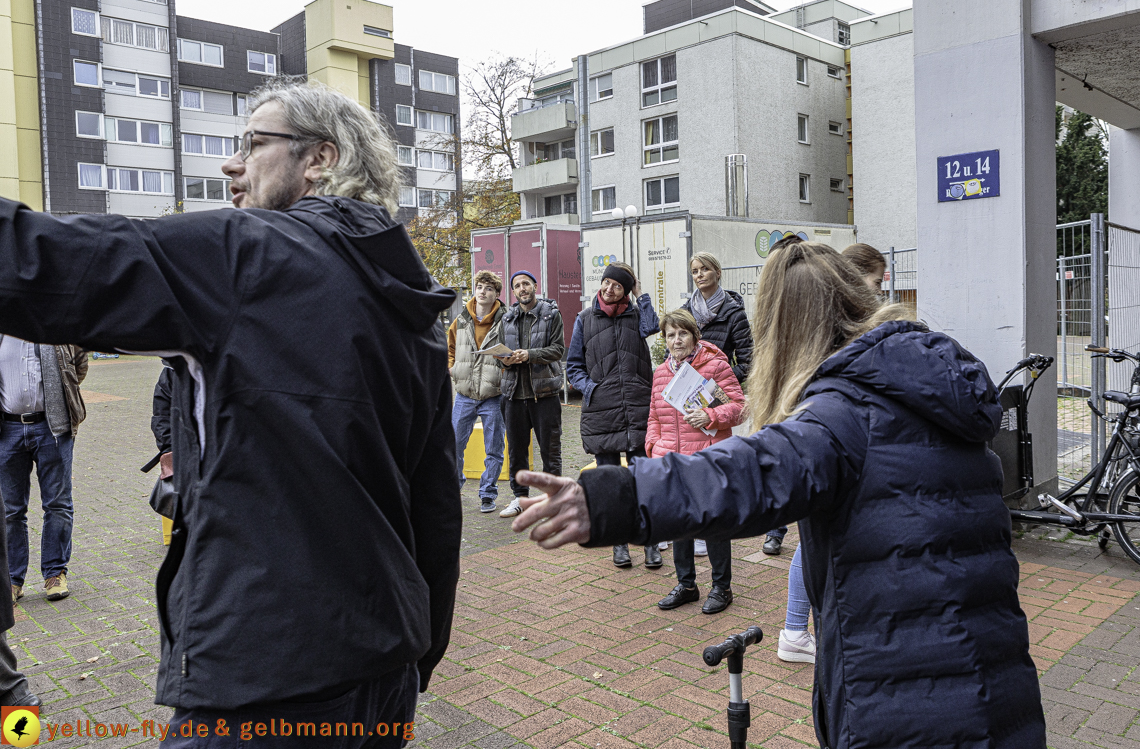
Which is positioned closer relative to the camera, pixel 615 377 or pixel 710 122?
pixel 615 377

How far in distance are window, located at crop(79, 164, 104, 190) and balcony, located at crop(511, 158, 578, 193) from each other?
70.1 feet

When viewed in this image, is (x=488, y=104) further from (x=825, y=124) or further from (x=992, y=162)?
(x=992, y=162)

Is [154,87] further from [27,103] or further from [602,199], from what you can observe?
[602,199]

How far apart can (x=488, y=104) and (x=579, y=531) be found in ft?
135

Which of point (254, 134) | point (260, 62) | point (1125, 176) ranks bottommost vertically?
point (254, 134)

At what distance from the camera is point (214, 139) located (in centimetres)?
4950

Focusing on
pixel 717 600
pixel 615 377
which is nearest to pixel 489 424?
pixel 615 377

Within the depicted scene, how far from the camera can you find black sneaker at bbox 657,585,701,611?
5.34 meters

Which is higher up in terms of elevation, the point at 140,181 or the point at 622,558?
the point at 140,181

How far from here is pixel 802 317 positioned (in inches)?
83.9

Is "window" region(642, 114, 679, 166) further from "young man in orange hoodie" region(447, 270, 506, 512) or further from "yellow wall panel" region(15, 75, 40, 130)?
"young man in orange hoodie" region(447, 270, 506, 512)

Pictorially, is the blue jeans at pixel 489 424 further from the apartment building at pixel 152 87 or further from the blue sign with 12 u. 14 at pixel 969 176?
the apartment building at pixel 152 87

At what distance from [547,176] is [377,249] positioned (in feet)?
133

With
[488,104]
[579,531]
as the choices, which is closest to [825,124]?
[488,104]
